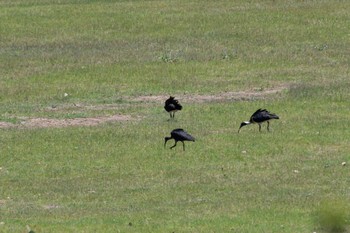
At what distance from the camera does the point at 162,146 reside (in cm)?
1894

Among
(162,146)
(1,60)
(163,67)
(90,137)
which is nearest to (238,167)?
(162,146)

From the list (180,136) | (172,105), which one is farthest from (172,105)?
(180,136)

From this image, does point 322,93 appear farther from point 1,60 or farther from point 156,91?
point 1,60

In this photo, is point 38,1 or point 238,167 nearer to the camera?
point 238,167

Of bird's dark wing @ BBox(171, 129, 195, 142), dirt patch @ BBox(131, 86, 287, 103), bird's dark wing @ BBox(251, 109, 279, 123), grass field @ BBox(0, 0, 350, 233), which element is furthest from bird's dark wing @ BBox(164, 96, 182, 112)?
bird's dark wing @ BBox(171, 129, 195, 142)

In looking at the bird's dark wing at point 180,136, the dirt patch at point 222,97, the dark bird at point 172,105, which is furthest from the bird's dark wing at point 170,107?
the bird's dark wing at point 180,136

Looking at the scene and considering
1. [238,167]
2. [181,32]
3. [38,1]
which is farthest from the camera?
[38,1]

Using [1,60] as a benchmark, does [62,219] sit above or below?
above

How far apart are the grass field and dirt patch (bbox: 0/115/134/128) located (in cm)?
7

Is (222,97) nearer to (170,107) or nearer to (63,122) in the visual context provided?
(170,107)

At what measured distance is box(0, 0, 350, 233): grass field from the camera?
536 inches

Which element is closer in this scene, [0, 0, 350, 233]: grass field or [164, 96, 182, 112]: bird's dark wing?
[0, 0, 350, 233]: grass field

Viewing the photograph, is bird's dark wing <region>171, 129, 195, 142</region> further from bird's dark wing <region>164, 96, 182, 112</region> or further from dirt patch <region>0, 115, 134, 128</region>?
dirt patch <region>0, 115, 134, 128</region>

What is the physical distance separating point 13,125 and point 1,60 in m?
9.10
